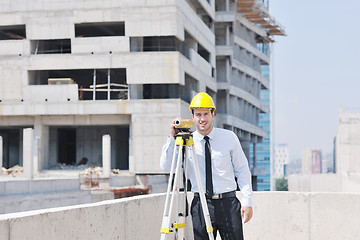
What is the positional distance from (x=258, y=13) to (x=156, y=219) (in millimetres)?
57542

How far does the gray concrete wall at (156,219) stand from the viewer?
568cm

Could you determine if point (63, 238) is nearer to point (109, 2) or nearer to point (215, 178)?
point (215, 178)

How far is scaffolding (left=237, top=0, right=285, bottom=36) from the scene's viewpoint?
62.0 metres

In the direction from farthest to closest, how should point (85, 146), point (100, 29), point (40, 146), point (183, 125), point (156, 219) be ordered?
point (85, 146), point (100, 29), point (40, 146), point (156, 219), point (183, 125)

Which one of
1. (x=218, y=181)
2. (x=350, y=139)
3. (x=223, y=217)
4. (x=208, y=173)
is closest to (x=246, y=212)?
(x=223, y=217)

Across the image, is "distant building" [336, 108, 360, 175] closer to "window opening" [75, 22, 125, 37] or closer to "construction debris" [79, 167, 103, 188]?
"window opening" [75, 22, 125, 37]

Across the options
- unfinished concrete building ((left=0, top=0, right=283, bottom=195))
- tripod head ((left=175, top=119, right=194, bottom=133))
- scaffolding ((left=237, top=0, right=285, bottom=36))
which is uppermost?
scaffolding ((left=237, top=0, right=285, bottom=36))

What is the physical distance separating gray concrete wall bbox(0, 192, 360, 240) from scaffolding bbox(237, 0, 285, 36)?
52794 millimetres

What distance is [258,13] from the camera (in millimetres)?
63969

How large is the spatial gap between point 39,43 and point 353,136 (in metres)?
42.7

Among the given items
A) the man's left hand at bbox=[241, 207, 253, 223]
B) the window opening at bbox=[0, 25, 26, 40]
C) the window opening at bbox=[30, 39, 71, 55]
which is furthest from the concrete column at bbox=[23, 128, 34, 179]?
the man's left hand at bbox=[241, 207, 253, 223]

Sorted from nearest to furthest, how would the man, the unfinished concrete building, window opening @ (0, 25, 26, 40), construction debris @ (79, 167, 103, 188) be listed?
the man < construction debris @ (79, 167, 103, 188) < the unfinished concrete building < window opening @ (0, 25, 26, 40)

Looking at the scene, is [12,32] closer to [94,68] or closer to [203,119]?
[94,68]

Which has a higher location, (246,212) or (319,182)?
(246,212)
